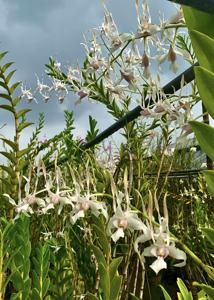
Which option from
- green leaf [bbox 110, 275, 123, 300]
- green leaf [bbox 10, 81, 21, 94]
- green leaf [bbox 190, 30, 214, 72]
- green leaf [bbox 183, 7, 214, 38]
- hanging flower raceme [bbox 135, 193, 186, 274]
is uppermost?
green leaf [bbox 10, 81, 21, 94]

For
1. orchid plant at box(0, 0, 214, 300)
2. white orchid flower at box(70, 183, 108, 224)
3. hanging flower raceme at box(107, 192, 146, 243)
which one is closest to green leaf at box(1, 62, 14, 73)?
orchid plant at box(0, 0, 214, 300)

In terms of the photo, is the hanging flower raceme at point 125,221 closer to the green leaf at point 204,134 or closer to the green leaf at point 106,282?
the green leaf at point 106,282

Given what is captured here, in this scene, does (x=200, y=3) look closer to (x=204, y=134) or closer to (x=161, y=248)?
(x=204, y=134)

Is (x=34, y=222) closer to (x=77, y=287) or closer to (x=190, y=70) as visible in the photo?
(x=77, y=287)

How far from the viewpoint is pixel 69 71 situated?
4.37 ft

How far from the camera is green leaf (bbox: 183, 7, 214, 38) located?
A: 395 mm

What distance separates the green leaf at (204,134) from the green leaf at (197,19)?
0.24ft

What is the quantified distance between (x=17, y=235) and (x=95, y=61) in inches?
15.3

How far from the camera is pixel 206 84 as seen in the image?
40 centimetres

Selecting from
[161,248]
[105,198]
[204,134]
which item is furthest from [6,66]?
[204,134]

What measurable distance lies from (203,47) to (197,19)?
2cm

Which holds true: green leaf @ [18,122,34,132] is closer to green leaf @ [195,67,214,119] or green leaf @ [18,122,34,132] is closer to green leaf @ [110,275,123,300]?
green leaf @ [110,275,123,300]

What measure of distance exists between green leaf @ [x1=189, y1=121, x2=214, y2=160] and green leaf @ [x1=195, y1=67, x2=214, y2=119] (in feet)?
0.05

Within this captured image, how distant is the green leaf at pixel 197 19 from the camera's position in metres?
0.40
